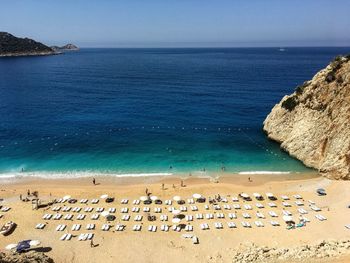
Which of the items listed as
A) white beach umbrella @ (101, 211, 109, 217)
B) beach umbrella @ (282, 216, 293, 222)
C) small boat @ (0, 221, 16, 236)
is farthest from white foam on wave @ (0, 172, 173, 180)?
beach umbrella @ (282, 216, 293, 222)

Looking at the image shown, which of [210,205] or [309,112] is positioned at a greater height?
[309,112]

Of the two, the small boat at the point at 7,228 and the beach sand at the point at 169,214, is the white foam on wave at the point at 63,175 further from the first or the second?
the small boat at the point at 7,228

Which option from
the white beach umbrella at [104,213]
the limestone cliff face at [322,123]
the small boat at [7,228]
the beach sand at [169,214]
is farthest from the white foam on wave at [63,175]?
the limestone cliff face at [322,123]

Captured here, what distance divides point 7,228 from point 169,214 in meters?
20.2

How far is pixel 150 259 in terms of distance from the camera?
34.9m

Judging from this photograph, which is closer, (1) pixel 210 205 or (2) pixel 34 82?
(1) pixel 210 205

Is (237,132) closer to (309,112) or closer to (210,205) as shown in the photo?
(309,112)

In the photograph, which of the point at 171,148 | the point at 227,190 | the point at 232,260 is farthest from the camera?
the point at 171,148

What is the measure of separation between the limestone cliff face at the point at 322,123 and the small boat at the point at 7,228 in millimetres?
46990

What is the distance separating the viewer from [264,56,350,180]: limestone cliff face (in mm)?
51562

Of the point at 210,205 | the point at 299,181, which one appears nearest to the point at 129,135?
the point at 210,205

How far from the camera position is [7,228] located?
1540 inches

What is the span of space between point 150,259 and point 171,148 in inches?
1206

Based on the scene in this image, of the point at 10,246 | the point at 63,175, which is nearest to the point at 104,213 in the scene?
the point at 10,246
